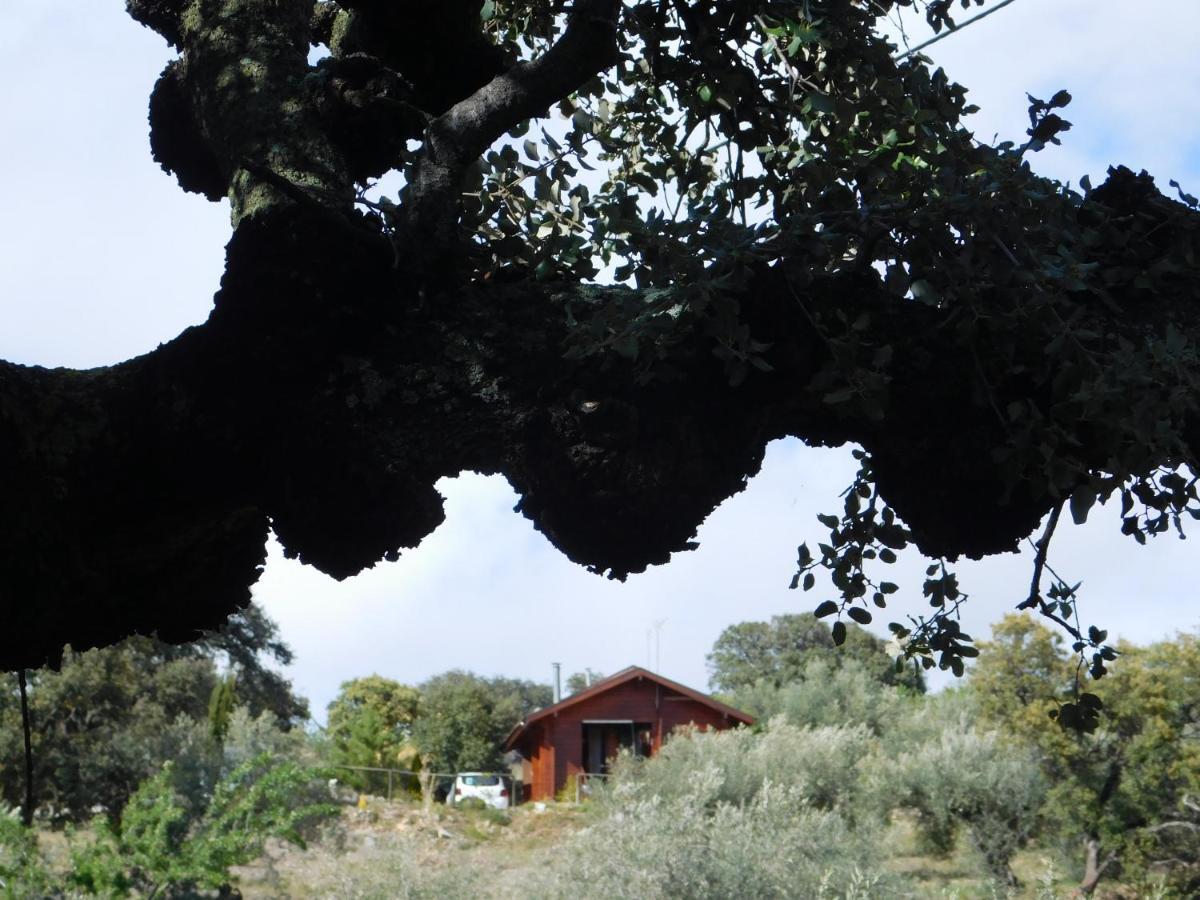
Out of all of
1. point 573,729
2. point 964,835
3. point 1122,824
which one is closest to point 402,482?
point 1122,824

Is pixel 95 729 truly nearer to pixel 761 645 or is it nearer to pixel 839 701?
pixel 839 701

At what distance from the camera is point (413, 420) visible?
2.36 metres

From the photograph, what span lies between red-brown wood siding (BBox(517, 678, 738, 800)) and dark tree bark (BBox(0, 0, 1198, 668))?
120 ft

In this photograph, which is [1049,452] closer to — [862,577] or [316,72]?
[862,577]

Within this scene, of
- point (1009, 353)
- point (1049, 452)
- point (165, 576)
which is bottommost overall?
point (165, 576)

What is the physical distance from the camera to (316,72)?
2.93 metres

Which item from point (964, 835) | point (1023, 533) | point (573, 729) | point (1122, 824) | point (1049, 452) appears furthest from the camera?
point (573, 729)

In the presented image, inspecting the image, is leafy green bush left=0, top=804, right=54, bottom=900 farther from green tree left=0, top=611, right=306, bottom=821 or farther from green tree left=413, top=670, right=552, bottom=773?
green tree left=413, top=670, right=552, bottom=773

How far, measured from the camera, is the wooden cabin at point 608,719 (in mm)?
38188

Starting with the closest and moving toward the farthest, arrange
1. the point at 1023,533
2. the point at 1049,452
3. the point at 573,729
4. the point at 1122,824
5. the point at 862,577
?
the point at 1049,452
the point at 1023,533
the point at 862,577
the point at 1122,824
the point at 573,729

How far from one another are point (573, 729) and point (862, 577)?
3690 cm

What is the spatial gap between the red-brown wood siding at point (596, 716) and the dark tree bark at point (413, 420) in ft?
120

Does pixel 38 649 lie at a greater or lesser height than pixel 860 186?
lesser

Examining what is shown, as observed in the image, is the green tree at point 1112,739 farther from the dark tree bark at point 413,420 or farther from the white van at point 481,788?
the white van at point 481,788
